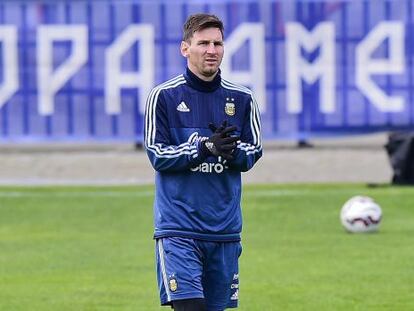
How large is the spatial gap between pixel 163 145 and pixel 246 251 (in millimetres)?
7495

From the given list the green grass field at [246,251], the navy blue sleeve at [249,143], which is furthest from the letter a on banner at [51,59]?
the navy blue sleeve at [249,143]

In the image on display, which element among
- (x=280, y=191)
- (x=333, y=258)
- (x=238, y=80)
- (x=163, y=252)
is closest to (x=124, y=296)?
(x=333, y=258)

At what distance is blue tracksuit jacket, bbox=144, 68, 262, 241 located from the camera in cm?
852

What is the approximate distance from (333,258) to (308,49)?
10232mm

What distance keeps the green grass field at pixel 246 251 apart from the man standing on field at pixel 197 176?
12.2 ft

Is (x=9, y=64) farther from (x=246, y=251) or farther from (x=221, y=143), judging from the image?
(x=221, y=143)

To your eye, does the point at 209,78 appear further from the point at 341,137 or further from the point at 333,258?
the point at 341,137

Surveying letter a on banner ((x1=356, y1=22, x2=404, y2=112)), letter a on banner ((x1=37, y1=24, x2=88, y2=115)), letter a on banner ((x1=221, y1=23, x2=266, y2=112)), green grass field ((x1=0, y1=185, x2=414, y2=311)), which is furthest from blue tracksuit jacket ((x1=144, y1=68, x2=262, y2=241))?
letter a on banner ((x1=37, y1=24, x2=88, y2=115))

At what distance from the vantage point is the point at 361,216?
17.2 metres

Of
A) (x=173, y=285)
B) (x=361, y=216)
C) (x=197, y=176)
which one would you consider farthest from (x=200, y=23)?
(x=361, y=216)

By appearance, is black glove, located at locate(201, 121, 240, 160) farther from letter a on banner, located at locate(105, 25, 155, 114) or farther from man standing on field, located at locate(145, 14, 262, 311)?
letter a on banner, located at locate(105, 25, 155, 114)

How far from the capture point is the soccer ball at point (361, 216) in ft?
56.4

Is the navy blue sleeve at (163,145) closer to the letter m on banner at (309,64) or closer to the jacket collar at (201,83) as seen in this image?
the jacket collar at (201,83)

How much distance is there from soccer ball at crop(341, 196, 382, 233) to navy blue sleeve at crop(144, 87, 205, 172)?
8.84 m
